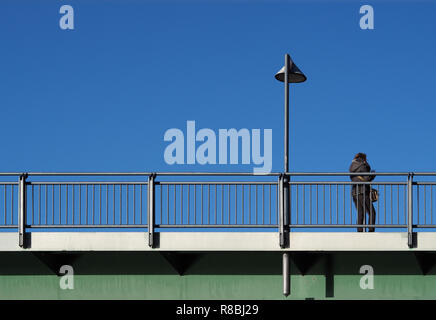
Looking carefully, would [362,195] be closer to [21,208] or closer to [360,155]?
[360,155]

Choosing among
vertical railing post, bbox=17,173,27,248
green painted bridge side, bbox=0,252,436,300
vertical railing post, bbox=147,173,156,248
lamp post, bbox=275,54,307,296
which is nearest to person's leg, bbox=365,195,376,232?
green painted bridge side, bbox=0,252,436,300

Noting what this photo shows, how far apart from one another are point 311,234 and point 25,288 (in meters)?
5.41

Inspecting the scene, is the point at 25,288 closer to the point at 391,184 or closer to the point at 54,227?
the point at 54,227

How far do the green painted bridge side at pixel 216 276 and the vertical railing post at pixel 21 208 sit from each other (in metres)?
0.54

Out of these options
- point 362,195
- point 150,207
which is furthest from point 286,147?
point 150,207

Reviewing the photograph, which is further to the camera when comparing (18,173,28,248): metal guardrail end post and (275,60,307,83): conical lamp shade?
(275,60,307,83): conical lamp shade

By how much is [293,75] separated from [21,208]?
20.2 ft

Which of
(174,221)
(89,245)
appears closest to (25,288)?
(89,245)

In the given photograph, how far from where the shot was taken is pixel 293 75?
47.0ft

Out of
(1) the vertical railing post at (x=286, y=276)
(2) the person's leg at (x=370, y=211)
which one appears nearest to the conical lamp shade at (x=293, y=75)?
(2) the person's leg at (x=370, y=211)

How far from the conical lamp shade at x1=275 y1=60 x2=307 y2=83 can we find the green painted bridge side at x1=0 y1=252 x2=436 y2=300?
401 cm

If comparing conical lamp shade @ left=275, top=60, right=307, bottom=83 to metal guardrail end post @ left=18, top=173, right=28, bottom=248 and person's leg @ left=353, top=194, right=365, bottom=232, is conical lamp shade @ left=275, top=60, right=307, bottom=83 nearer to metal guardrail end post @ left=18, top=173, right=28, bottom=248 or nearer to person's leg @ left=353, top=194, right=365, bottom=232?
person's leg @ left=353, top=194, right=365, bottom=232

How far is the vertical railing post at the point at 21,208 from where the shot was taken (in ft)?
39.8

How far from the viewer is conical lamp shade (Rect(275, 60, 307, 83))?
14135 millimetres
